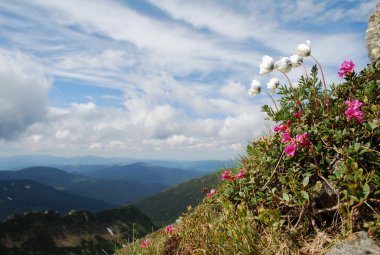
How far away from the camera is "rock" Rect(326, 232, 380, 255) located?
4.46 meters

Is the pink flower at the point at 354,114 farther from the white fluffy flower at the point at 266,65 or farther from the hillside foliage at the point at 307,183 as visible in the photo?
the white fluffy flower at the point at 266,65

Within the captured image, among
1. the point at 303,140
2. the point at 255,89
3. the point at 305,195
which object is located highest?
the point at 255,89

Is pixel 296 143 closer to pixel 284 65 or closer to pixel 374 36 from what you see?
pixel 284 65

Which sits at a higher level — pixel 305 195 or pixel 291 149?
pixel 291 149

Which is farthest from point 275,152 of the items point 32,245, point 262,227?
point 32,245

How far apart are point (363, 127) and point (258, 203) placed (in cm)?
220

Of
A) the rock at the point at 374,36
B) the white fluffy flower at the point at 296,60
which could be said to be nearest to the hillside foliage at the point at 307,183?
the white fluffy flower at the point at 296,60

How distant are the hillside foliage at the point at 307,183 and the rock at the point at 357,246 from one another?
134mm

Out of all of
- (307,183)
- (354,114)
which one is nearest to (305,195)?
(307,183)

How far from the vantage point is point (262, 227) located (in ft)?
19.7

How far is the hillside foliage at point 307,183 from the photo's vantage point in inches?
203

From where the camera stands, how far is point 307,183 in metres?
5.39

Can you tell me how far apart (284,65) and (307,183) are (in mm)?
2281

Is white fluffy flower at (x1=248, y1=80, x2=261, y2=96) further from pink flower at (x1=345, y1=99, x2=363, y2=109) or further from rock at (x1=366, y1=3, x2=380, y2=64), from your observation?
rock at (x1=366, y1=3, x2=380, y2=64)
